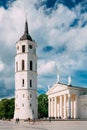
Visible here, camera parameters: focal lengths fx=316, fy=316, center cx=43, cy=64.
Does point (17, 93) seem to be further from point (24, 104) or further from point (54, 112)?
point (54, 112)

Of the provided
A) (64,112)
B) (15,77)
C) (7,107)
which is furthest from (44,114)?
(15,77)

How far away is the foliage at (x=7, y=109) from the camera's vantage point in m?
108

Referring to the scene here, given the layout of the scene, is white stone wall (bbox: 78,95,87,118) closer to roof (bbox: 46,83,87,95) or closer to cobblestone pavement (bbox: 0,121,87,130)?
roof (bbox: 46,83,87,95)

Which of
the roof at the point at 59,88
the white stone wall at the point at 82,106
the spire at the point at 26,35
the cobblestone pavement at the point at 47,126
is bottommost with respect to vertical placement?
the cobblestone pavement at the point at 47,126

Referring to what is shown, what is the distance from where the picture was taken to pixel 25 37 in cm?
8525

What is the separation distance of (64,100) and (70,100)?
2.71m

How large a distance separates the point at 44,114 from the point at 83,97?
2865cm

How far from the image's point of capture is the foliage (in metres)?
108

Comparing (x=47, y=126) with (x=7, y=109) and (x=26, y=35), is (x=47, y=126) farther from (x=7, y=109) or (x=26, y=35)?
(x=7, y=109)

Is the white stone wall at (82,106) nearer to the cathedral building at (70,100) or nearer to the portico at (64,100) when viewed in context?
the cathedral building at (70,100)

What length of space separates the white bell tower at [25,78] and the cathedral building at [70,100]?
30.2ft

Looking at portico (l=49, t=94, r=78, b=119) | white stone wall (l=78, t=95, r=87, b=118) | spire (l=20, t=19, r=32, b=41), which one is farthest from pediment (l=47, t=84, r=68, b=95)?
spire (l=20, t=19, r=32, b=41)

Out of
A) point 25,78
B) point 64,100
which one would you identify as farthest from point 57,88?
point 25,78

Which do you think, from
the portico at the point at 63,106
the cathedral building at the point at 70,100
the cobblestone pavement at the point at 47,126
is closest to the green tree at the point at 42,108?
the portico at the point at 63,106
